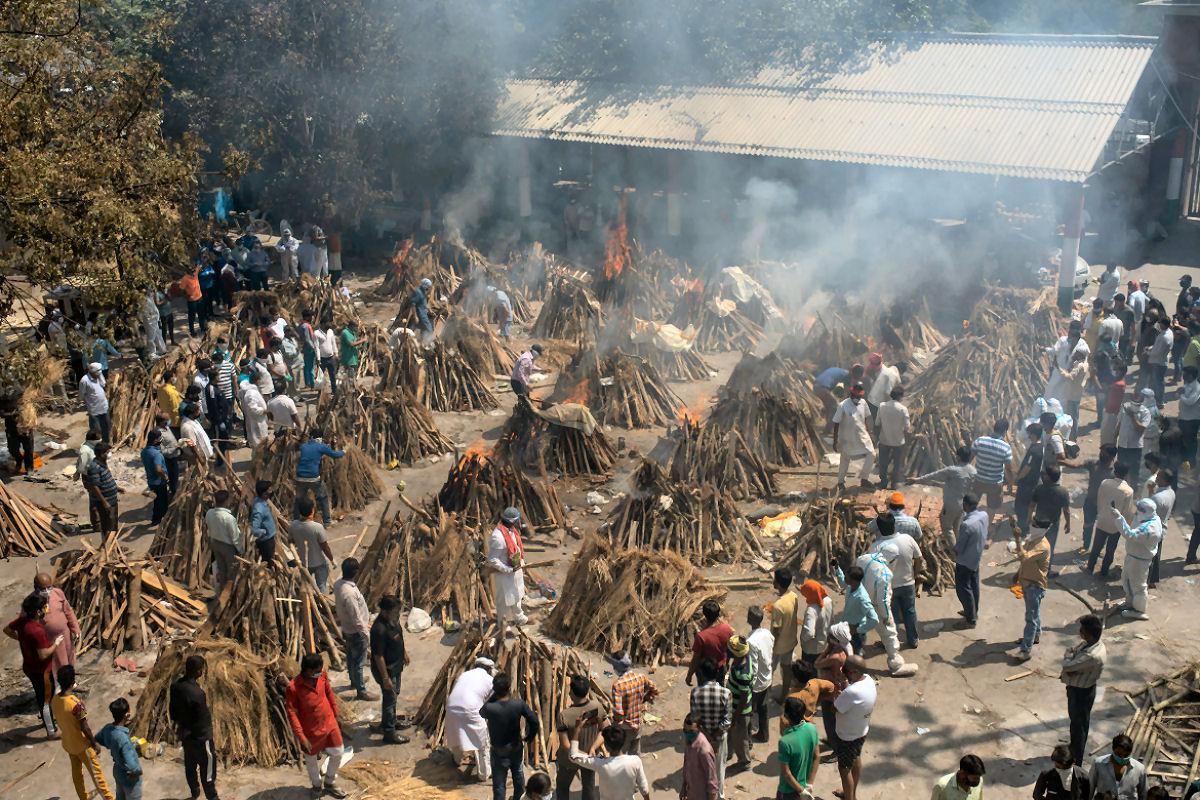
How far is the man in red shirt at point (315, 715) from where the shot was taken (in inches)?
324

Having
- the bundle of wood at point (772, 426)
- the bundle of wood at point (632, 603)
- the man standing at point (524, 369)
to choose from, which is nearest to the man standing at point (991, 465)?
the bundle of wood at point (772, 426)

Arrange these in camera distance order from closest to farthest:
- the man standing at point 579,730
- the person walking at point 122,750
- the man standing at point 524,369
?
the man standing at point 579,730, the person walking at point 122,750, the man standing at point 524,369

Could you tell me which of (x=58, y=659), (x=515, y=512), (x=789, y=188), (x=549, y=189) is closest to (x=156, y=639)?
(x=58, y=659)

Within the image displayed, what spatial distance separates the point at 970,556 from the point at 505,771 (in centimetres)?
512

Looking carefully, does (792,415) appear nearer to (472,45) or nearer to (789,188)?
(789,188)

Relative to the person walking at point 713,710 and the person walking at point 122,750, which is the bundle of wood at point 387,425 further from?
the person walking at point 713,710

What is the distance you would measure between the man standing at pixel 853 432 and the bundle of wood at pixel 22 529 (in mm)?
9843

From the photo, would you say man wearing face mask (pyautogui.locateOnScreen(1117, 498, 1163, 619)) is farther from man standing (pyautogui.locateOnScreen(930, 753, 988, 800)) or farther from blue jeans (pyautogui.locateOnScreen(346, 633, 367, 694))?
blue jeans (pyautogui.locateOnScreen(346, 633, 367, 694))

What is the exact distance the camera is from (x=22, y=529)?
42.7 feet

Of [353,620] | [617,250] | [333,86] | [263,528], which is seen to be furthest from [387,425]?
[333,86]

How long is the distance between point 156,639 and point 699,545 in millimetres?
5895

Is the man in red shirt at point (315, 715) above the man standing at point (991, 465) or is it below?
below

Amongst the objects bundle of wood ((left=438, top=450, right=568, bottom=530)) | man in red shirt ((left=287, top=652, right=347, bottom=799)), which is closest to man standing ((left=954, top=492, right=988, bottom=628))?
bundle of wood ((left=438, top=450, right=568, bottom=530))

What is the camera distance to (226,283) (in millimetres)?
21891
